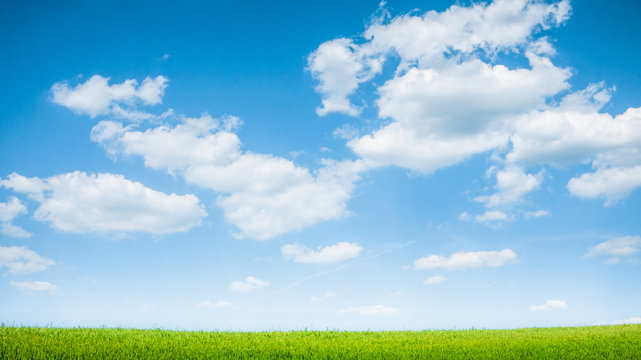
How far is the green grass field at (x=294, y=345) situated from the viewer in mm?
15281

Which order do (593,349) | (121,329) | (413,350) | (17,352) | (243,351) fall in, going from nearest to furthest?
(17,352)
(243,351)
(413,350)
(593,349)
(121,329)

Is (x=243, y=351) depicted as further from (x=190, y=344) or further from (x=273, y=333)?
(x=273, y=333)

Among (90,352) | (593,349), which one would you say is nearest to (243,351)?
(90,352)

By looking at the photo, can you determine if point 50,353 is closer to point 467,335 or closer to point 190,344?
point 190,344

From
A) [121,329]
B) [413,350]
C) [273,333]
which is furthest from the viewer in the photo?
[273,333]

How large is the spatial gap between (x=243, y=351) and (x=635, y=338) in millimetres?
19893

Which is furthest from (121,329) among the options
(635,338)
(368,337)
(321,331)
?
(635,338)

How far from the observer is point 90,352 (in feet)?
48.8

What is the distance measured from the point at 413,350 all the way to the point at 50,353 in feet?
43.7

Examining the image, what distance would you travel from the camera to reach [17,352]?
563 inches

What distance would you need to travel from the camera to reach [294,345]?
18.1m

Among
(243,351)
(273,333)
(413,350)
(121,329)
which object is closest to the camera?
(243,351)

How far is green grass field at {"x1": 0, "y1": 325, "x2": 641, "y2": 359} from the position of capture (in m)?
15.3

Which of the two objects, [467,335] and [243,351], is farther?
[467,335]
